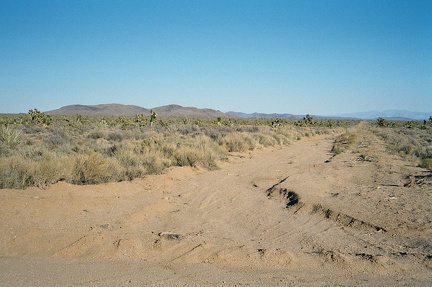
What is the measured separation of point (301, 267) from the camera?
6.11 m

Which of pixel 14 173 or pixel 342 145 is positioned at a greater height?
pixel 14 173

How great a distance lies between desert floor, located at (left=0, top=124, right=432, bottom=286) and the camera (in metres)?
5.74

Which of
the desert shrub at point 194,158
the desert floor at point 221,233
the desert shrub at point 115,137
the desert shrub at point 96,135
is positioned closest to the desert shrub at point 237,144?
the desert shrub at point 194,158

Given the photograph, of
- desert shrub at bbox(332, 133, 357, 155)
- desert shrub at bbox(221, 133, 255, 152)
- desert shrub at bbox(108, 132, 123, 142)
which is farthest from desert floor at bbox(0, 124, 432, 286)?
desert shrub at bbox(108, 132, 123, 142)

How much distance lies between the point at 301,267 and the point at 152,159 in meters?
10.1

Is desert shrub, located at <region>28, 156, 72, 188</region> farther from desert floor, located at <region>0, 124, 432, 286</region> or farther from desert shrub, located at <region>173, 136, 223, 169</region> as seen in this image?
desert shrub, located at <region>173, 136, 223, 169</region>

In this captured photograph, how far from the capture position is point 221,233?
26.5 feet

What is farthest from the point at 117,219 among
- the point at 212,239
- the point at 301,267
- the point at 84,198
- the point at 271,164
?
the point at 271,164

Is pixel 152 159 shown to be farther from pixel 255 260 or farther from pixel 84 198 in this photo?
pixel 255 260

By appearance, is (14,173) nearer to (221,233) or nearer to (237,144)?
(221,233)

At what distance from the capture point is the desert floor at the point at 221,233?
574cm

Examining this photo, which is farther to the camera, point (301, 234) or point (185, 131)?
point (185, 131)

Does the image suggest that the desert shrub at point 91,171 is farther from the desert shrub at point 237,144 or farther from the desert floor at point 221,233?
the desert shrub at point 237,144

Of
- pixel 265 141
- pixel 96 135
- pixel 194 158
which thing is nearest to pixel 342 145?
pixel 265 141
